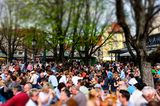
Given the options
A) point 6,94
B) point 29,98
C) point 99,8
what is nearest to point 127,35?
point 6,94

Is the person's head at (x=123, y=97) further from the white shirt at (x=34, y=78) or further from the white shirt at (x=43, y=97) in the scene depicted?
the white shirt at (x=34, y=78)

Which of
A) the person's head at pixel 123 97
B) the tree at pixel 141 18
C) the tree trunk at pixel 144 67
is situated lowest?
the person's head at pixel 123 97

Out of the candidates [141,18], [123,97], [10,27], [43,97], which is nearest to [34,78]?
[141,18]

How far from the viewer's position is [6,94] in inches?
491

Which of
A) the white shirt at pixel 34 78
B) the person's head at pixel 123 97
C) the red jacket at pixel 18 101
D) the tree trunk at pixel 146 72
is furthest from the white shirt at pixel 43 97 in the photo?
the white shirt at pixel 34 78

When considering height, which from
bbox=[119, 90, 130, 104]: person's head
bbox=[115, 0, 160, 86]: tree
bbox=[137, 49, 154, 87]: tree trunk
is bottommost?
bbox=[119, 90, 130, 104]: person's head

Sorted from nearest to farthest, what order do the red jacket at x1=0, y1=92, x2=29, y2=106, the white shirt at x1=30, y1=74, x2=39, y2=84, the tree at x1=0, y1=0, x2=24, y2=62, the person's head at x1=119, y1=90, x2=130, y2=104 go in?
the red jacket at x1=0, y1=92, x2=29, y2=106 < the person's head at x1=119, y1=90, x2=130, y2=104 < the white shirt at x1=30, y1=74, x2=39, y2=84 < the tree at x1=0, y1=0, x2=24, y2=62

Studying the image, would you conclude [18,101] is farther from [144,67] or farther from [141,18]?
[144,67]

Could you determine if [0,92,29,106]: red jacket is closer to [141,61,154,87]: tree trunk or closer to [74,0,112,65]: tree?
[141,61,154,87]: tree trunk

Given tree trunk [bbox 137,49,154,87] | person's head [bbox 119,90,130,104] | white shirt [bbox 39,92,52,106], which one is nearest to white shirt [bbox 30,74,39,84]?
tree trunk [bbox 137,49,154,87]

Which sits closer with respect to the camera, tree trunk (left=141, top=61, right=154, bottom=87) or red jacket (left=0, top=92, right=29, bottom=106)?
red jacket (left=0, top=92, right=29, bottom=106)

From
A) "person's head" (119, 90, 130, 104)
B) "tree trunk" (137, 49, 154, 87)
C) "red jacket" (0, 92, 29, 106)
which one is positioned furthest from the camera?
"tree trunk" (137, 49, 154, 87)

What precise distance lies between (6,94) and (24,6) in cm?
2391

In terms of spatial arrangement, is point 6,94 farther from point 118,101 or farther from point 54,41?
point 54,41
